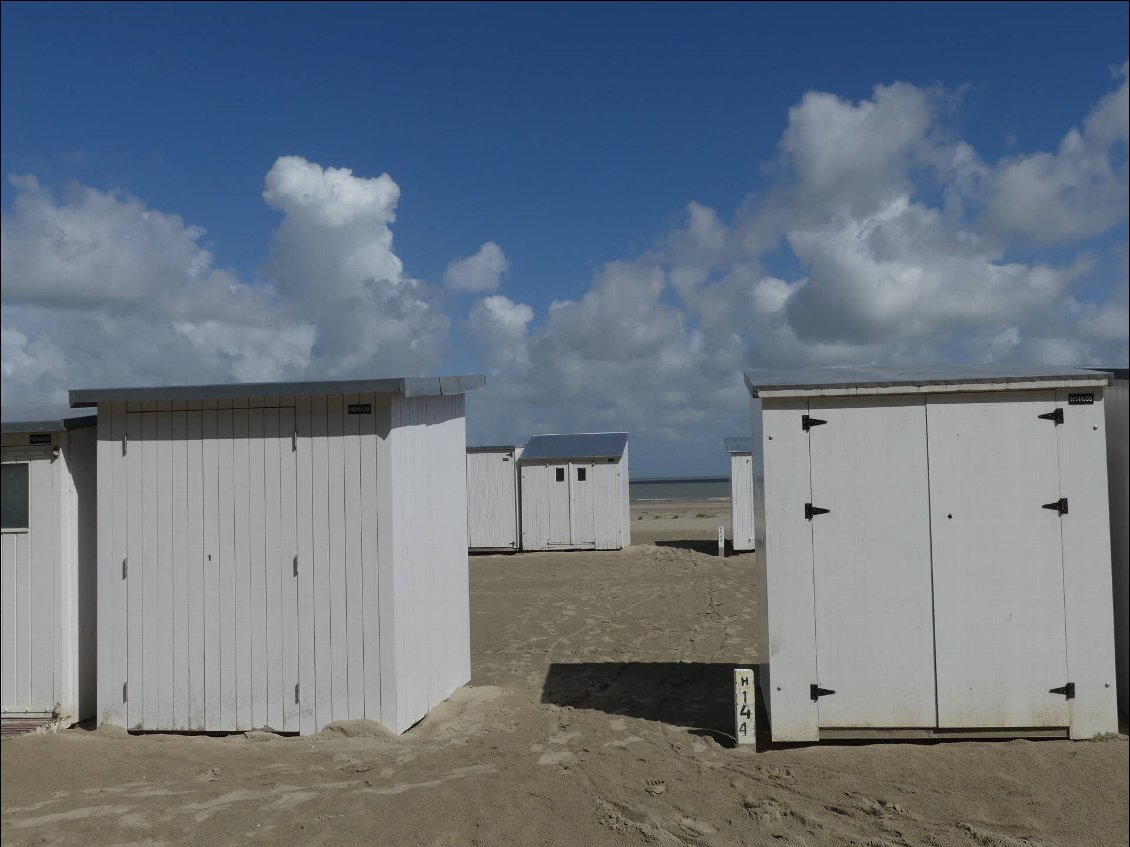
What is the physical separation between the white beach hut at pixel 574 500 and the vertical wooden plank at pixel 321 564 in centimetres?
1483

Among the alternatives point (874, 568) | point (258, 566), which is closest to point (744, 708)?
point (874, 568)

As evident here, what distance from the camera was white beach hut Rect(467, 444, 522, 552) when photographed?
2191cm

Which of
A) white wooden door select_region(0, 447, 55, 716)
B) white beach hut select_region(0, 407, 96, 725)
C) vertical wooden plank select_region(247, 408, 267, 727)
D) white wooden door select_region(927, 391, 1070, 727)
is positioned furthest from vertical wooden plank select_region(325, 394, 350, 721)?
white wooden door select_region(927, 391, 1070, 727)

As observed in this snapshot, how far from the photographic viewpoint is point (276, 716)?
6.89m

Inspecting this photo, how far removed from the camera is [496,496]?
22.0m

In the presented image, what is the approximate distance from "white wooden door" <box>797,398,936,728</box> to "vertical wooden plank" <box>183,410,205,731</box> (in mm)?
5110

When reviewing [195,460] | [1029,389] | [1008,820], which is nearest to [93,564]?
[195,460]

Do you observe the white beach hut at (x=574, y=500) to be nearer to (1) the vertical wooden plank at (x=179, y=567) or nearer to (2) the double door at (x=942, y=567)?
(1) the vertical wooden plank at (x=179, y=567)

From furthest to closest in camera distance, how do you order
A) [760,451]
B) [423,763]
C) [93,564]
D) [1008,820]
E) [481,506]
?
[481,506]
[93,564]
[760,451]
[423,763]
[1008,820]

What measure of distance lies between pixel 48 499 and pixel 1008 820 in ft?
25.7

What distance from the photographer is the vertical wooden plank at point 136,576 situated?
23.2 ft

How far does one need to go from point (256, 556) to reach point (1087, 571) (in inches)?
262

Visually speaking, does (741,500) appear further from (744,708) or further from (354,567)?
(354,567)

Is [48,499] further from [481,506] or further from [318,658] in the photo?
[481,506]
